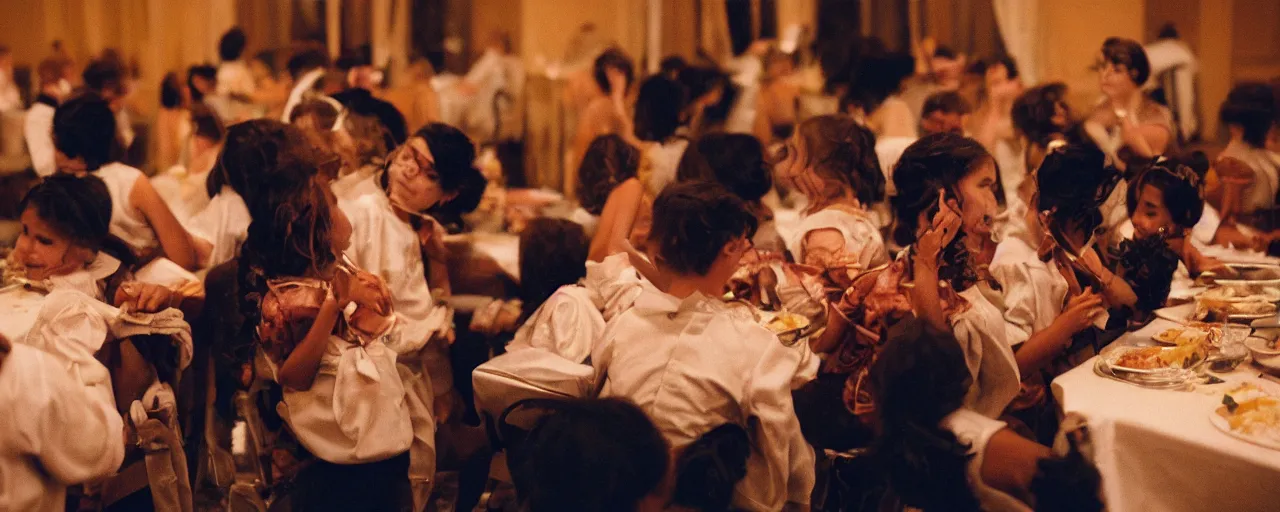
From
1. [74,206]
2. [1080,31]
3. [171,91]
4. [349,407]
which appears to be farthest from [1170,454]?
[1080,31]

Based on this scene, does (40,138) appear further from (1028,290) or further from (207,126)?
(1028,290)

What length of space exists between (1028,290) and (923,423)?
1.01 m

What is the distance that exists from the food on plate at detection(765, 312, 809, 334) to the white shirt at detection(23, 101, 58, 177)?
5191 mm

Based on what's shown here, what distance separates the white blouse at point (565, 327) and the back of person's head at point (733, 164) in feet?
2.54

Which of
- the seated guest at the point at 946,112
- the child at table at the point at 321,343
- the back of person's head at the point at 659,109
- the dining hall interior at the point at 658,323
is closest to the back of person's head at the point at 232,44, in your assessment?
the dining hall interior at the point at 658,323

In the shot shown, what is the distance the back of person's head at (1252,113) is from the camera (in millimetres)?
5543

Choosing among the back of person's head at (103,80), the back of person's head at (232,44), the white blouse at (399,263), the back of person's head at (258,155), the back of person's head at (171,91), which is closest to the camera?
the back of person's head at (258,155)

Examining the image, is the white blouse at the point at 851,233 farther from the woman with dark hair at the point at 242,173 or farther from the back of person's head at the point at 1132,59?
the back of person's head at the point at 1132,59

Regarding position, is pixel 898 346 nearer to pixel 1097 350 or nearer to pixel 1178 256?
pixel 1097 350

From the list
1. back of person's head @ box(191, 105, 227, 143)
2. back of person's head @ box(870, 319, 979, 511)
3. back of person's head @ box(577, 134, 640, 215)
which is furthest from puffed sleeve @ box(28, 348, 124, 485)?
back of person's head @ box(191, 105, 227, 143)

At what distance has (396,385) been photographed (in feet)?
10.4

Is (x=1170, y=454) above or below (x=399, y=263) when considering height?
below

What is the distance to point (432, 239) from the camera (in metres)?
3.80

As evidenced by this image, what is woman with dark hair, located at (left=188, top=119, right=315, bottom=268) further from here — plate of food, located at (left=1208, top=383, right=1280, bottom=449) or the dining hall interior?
plate of food, located at (left=1208, top=383, right=1280, bottom=449)
